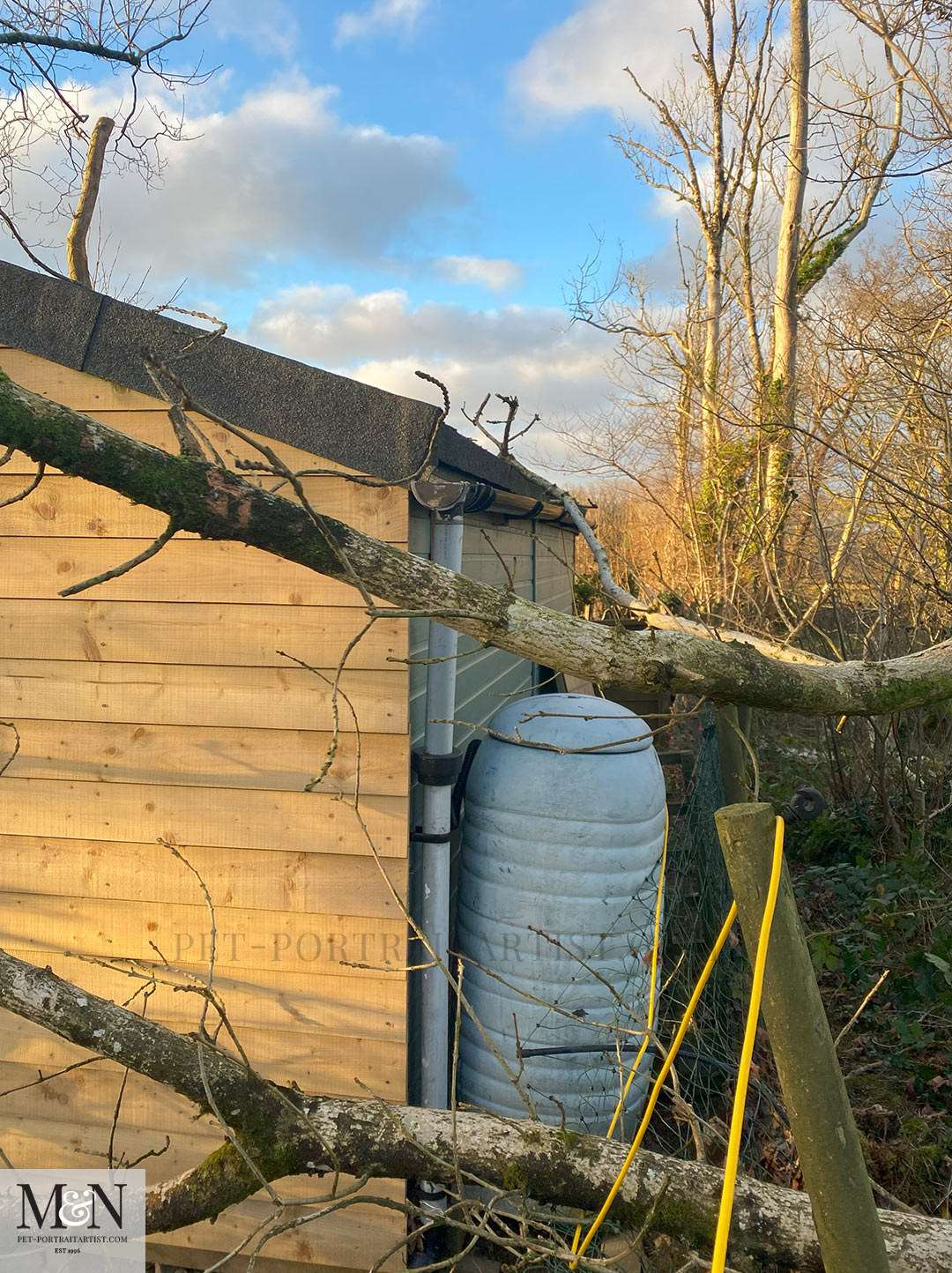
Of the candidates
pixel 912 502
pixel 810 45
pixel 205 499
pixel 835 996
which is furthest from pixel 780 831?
pixel 810 45

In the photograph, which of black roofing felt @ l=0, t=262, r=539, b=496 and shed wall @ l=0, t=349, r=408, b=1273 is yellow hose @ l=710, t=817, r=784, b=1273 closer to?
shed wall @ l=0, t=349, r=408, b=1273

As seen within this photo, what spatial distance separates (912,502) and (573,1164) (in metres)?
4.92

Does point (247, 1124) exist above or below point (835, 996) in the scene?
above

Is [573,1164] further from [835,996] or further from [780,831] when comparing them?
[835,996]

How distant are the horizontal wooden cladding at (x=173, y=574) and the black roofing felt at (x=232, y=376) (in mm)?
401

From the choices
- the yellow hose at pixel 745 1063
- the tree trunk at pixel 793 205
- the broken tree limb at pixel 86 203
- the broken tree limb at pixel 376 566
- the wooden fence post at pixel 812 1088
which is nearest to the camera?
the yellow hose at pixel 745 1063

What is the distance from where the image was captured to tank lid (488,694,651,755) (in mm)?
3152

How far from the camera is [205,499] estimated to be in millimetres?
1839

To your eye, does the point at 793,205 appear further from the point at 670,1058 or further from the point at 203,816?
the point at 670,1058

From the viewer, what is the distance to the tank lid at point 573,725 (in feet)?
10.3

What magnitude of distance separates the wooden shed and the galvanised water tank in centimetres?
37

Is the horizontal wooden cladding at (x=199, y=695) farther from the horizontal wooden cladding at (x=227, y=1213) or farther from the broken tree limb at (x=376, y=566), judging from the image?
the horizontal wooden cladding at (x=227, y=1213)

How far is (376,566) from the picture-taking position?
75.5 inches

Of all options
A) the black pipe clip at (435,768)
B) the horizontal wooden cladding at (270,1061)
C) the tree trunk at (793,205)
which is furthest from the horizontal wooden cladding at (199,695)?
the tree trunk at (793,205)
